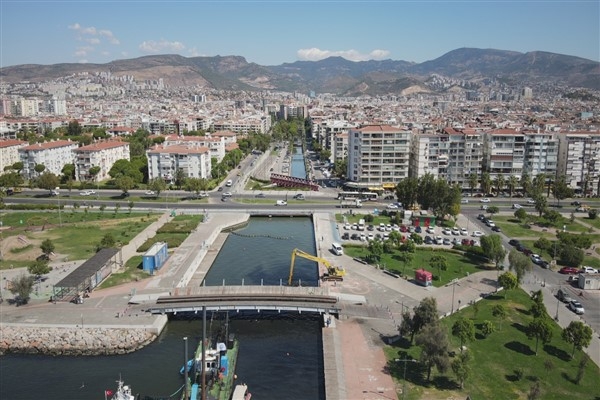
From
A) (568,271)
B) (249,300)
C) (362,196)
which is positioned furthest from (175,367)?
(362,196)

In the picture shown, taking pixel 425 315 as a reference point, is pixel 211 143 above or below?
above

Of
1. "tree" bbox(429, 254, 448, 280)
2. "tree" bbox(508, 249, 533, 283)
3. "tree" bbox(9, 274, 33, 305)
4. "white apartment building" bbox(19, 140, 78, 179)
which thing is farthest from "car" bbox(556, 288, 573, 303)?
"white apartment building" bbox(19, 140, 78, 179)

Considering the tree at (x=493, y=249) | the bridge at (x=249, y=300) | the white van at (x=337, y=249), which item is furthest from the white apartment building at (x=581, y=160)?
the bridge at (x=249, y=300)

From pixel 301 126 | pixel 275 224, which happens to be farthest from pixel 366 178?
pixel 301 126

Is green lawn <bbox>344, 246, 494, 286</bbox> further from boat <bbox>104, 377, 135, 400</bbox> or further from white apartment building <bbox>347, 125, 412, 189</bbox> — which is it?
white apartment building <bbox>347, 125, 412, 189</bbox>

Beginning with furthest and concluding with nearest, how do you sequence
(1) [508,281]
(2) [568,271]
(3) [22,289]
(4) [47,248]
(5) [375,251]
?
(5) [375,251]
(4) [47,248]
(2) [568,271]
(1) [508,281]
(3) [22,289]

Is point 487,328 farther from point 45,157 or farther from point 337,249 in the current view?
point 45,157
